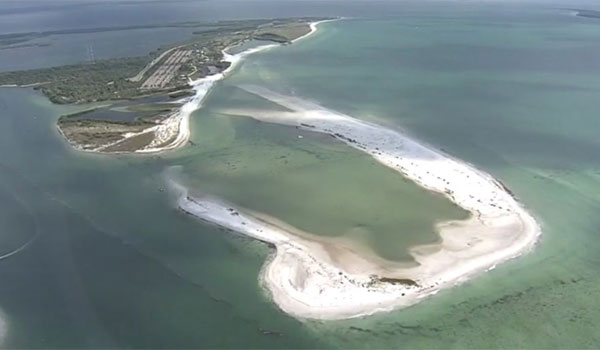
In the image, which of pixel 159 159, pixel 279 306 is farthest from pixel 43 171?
pixel 279 306

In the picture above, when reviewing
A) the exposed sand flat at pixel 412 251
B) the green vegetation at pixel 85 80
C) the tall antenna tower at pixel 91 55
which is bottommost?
the exposed sand flat at pixel 412 251

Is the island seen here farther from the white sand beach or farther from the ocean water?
the ocean water

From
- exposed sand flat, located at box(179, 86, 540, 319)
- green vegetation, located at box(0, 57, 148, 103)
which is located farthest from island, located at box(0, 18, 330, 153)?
exposed sand flat, located at box(179, 86, 540, 319)

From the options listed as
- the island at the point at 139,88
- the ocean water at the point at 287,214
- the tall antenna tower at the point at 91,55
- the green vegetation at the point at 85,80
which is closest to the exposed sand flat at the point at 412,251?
the ocean water at the point at 287,214

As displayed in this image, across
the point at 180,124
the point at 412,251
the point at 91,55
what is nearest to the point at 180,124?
the point at 180,124

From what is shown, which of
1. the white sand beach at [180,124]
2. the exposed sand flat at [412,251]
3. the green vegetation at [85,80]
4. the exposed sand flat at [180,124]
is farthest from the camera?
the green vegetation at [85,80]

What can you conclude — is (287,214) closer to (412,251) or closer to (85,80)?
(412,251)

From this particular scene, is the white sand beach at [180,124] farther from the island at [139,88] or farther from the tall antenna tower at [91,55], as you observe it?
the tall antenna tower at [91,55]
